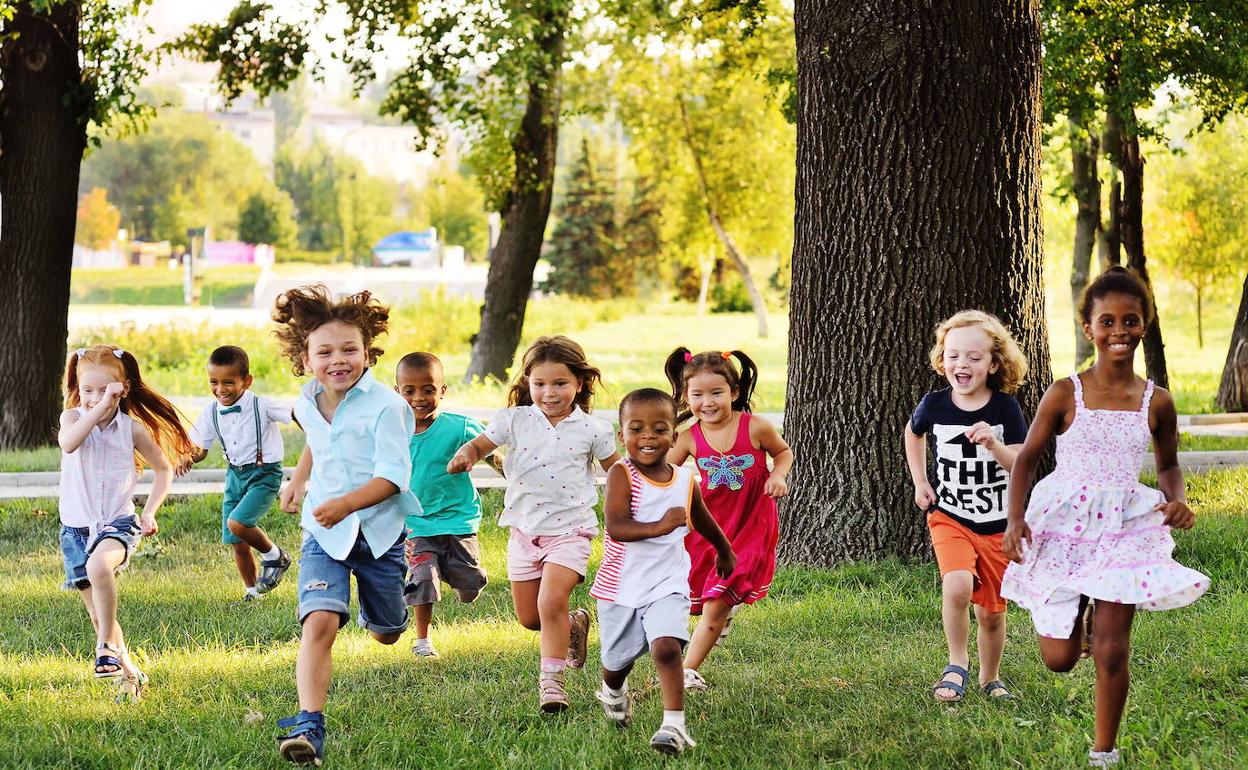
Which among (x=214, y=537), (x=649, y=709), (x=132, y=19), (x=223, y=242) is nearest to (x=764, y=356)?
(x=132, y=19)

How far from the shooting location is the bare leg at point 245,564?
28.1 feet

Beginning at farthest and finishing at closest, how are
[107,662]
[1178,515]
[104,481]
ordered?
1. [104,481]
2. [107,662]
3. [1178,515]

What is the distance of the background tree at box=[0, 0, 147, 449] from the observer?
1405 cm

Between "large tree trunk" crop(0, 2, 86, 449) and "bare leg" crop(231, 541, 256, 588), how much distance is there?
6.72 metres

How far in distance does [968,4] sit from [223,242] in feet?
370

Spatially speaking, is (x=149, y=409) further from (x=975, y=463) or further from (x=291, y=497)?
(x=975, y=463)

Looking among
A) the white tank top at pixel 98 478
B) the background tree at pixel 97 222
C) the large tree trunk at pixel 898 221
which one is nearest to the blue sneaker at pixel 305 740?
the white tank top at pixel 98 478

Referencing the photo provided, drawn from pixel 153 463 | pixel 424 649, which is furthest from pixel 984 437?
pixel 153 463

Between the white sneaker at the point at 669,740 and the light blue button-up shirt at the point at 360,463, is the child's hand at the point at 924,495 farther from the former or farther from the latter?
the light blue button-up shirt at the point at 360,463

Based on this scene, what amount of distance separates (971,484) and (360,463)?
7.96ft

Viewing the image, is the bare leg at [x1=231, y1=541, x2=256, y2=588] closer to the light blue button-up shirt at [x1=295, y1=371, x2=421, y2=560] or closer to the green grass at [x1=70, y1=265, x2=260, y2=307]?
the light blue button-up shirt at [x1=295, y1=371, x2=421, y2=560]

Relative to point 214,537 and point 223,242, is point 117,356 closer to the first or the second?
point 214,537

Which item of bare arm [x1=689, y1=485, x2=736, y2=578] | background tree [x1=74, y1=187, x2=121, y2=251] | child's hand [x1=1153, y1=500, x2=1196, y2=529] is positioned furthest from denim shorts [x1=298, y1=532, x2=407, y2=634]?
background tree [x1=74, y1=187, x2=121, y2=251]

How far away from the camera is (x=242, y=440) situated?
8.30 m
